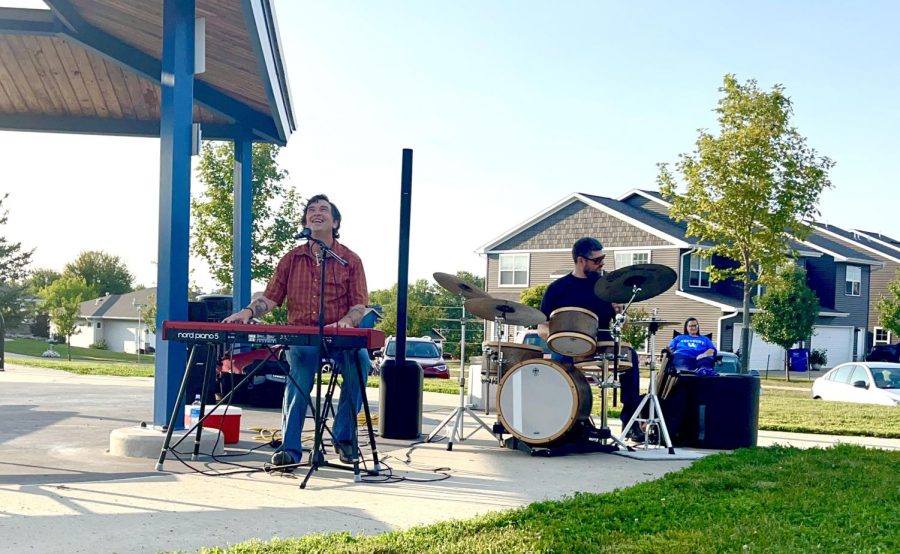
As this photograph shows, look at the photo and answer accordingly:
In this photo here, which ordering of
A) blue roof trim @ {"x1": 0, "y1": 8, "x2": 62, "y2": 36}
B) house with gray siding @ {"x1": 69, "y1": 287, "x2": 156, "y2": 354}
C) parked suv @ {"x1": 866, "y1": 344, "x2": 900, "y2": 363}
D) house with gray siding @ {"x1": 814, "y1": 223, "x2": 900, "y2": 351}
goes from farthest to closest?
house with gray siding @ {"x1": 69, "y1": 287, "x2": 156, "y2": 354}, house with gray siding @ {"x1": 814, "y1": 223, "x2": 900, "y2": 351}, parked suv @ {"x1": 866, "y1": 344, "x2": 900, "y2": 363}, blue roof trim @ {"x1": 0, "y1": 8, "x2": 62, "y2": 36}

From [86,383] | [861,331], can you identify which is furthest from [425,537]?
[861,331]

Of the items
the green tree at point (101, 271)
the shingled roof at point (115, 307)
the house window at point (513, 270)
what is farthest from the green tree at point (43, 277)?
the house window at point (513, 270)

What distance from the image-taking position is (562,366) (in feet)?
26.2

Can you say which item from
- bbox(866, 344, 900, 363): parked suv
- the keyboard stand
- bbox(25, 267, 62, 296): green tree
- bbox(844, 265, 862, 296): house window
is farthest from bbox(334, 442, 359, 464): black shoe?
bbox(25, 267, 62, 296): green tree

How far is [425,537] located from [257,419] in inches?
252

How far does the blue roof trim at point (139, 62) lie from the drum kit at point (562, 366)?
3.90 metres

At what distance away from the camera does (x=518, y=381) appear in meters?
8.05

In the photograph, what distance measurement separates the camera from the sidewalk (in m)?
4.47

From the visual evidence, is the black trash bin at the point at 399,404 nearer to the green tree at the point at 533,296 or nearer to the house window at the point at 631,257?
the green tree at the point at 533,296

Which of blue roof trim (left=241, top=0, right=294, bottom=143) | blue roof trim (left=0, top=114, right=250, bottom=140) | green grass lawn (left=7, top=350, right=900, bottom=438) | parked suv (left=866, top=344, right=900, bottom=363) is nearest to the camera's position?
blue roof trim (left=241, top=0, right=294, bottom=143)

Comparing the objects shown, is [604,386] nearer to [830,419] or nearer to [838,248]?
[830,419]

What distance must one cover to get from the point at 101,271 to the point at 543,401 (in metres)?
106

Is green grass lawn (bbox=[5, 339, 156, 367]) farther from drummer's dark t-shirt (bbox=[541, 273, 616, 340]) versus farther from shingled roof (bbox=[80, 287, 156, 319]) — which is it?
drummer's dark t-shirt (bbox=[541, 273, 616, 340])

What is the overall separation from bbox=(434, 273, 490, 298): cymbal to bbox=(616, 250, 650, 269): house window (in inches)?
1230
